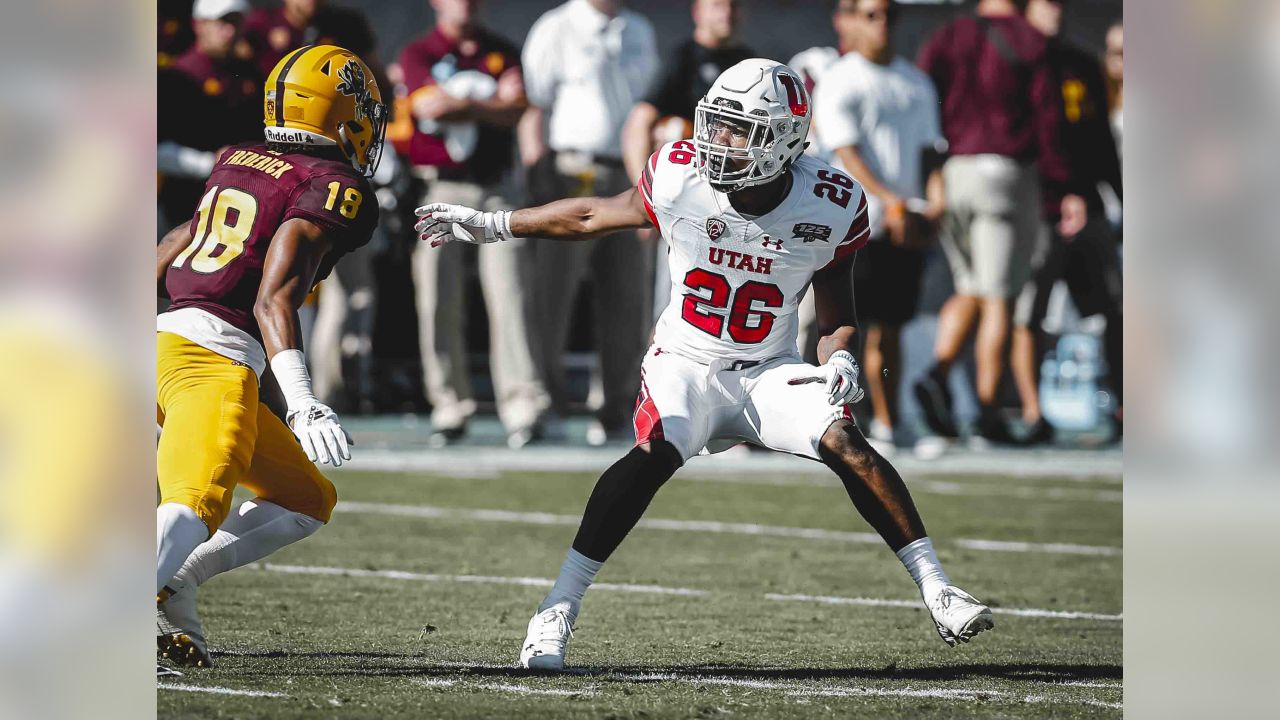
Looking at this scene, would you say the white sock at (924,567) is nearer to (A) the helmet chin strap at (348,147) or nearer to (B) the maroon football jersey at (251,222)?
(B) the maroon football jersey at (251,222)

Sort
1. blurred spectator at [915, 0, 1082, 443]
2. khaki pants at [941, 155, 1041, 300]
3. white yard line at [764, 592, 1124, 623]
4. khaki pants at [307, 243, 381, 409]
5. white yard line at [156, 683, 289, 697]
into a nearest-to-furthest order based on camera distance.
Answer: white yard line at [156, 683, 289, 697] < white yard line at [764, 592, 1124, 623] < blurred spectator at [915, 0, 1082, 443] < khaki pants at [941, 155, 1041, 300] < khaki pants at [307, 243, 381, 409]

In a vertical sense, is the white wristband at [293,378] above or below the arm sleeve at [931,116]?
below

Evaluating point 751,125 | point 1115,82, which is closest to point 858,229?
point 751,125

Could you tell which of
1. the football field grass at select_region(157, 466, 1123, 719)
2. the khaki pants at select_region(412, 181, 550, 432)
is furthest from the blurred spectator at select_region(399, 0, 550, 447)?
the football field grass at select_region(157, 466, 1123, 719)

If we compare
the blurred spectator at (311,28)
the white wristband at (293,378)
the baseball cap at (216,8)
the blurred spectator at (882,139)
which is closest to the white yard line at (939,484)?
the blurred spectator at (882,139)

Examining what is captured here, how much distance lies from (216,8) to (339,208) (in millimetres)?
5039

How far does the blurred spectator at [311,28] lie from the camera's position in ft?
30.5

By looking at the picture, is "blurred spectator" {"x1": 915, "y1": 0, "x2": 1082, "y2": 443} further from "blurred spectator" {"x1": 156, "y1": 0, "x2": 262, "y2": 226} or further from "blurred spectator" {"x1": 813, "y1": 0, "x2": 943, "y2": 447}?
"blurred spectator" {"x1": 156, "y1": 0, "x2": 262, "y2": 226}

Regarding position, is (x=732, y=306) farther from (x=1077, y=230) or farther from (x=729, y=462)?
(x=1077, y=230)

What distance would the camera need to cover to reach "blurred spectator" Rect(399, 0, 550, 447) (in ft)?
30.8

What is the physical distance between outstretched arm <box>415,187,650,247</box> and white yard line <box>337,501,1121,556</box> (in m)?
2.90
